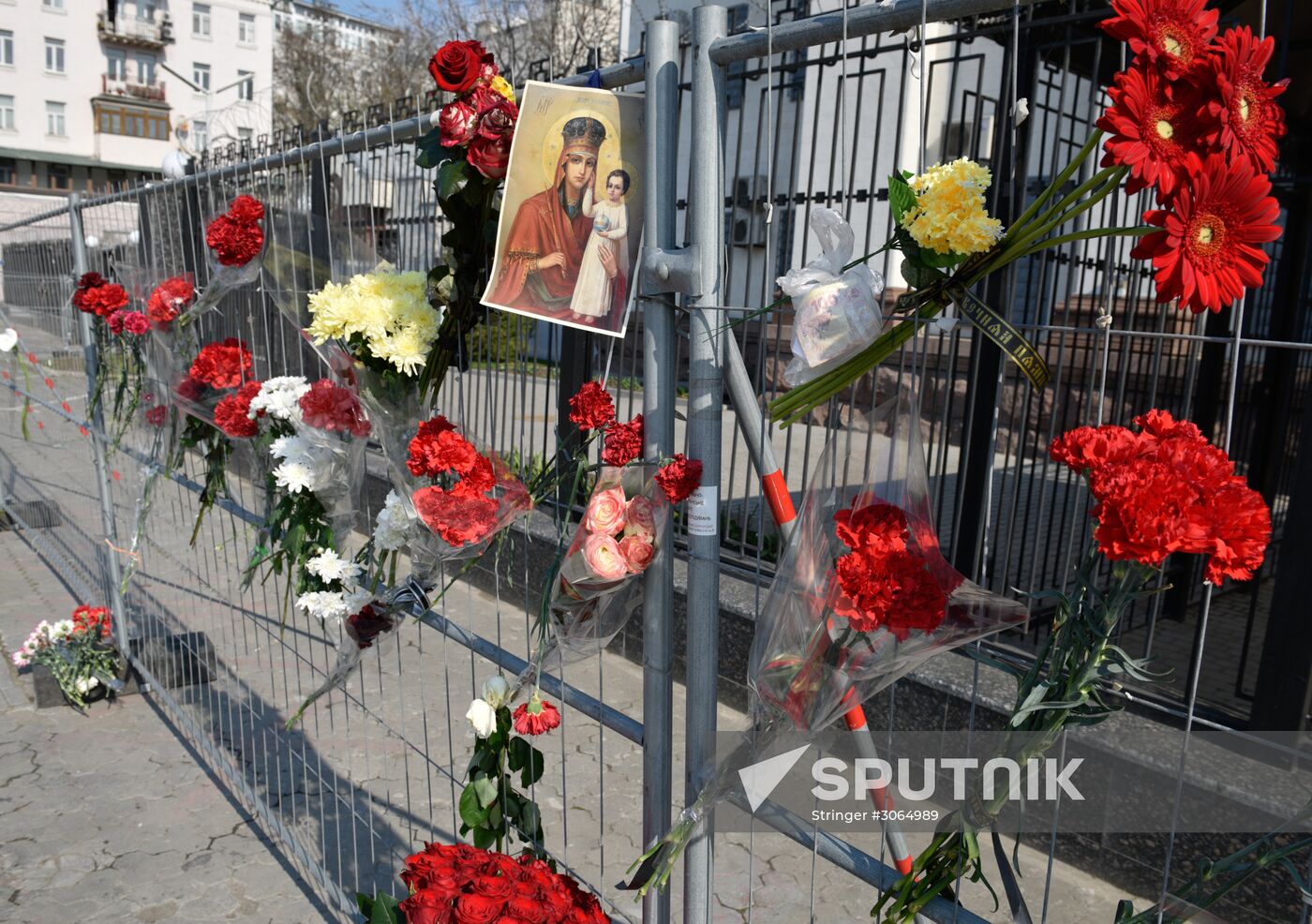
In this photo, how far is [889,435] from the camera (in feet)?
4.16

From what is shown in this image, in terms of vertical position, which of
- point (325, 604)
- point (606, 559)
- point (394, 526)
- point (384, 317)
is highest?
point (384, 317)

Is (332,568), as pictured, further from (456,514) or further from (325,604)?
(456,514)

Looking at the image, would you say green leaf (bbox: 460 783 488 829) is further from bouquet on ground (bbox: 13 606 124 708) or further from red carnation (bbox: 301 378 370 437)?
bouquet on ground (bbox: 13 606 124 708)

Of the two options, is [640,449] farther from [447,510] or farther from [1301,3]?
[1301,3]

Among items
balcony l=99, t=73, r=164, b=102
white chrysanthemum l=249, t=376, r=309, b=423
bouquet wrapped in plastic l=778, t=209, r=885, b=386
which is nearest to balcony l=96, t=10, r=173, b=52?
balcony l=99, t=73, r=164, b=102

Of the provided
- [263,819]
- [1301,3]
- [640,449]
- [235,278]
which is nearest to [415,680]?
[263,819]

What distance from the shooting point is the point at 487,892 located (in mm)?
1619

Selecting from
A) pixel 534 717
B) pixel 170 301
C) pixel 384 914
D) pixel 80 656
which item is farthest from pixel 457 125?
pixel 80 656

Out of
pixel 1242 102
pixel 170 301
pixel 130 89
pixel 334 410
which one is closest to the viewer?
pixel 1242 102

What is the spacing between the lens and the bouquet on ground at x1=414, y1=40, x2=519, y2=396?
177 centimetres

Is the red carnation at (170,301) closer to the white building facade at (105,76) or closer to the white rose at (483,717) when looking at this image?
the white rose at (483,717)

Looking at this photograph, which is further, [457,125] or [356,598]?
[356,598]

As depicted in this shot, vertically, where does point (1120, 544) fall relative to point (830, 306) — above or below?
below

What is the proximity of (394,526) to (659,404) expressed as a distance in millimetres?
833
